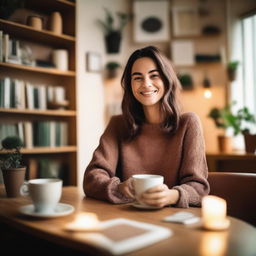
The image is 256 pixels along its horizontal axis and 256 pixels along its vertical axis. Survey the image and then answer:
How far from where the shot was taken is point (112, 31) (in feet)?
12.4

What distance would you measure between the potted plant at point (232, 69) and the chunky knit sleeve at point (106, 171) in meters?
2.46

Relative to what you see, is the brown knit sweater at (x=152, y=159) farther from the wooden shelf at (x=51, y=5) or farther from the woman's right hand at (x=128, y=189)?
the wooden shelf at (x=51, y=5)

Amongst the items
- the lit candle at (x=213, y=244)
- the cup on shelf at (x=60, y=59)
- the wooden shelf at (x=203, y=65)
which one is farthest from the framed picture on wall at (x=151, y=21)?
the lit candle at (x=213, y=244)

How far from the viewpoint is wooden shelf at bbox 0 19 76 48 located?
2.77m

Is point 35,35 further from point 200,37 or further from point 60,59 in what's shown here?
point 200,37

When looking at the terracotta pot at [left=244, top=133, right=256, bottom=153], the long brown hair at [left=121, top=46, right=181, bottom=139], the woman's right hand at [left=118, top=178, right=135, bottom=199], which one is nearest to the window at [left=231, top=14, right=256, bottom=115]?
the terracotta pot at [left=244, top=133, right=256, bottom=153]

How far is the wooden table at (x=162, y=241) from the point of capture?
669mm

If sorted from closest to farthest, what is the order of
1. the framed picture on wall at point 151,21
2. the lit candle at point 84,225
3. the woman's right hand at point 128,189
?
the lit candle at point 84,225, the woman's right hand at point 128,189, the framed picture on wall at point 151,21

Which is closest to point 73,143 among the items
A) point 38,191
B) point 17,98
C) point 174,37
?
point 17,98

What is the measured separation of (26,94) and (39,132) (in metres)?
0.38

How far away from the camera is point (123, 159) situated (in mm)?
1490

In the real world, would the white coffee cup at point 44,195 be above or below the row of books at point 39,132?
below

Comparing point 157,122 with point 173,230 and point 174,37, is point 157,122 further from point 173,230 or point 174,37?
point 174,37

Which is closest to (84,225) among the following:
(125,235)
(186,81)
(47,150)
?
(125,235)
